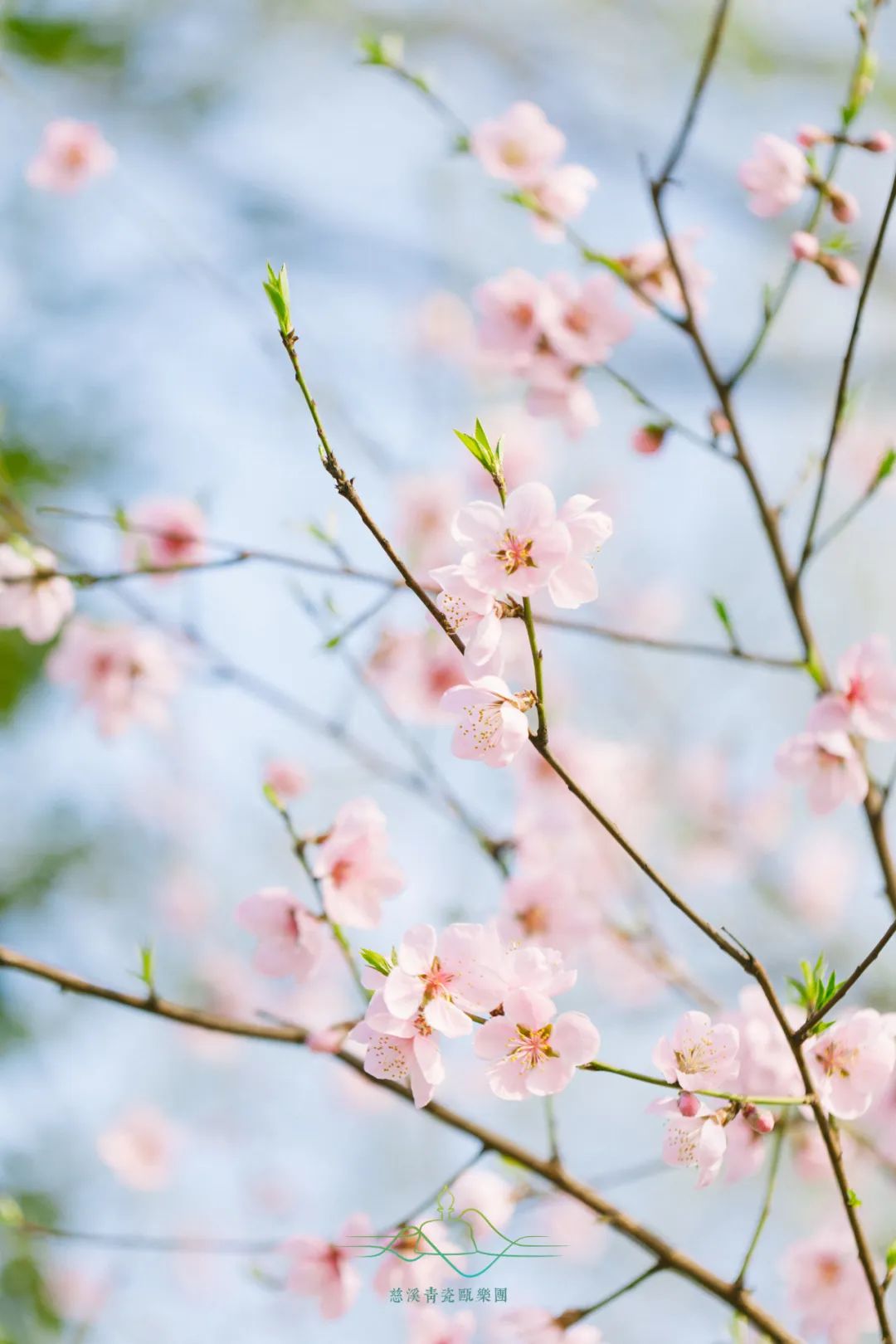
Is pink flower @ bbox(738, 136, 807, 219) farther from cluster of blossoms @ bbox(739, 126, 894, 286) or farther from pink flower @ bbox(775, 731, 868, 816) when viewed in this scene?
pink flower @ bbox(775, 731, 868, 816)

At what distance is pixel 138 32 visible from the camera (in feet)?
21.1

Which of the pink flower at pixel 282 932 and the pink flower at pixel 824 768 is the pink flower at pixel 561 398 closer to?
the pink flower at pixel 824 768

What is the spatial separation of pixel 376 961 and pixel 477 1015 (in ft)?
0.32

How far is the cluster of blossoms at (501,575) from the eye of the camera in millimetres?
898

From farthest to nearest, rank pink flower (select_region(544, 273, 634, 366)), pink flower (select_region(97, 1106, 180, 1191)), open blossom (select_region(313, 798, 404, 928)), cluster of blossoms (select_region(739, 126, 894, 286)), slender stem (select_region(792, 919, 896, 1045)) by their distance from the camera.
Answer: pink flower (select_region(97, 1106, 180, 1191))
pink flower (select_region(544, 273, 634, 366))
cluster of blossoms (select_region(739, 126, 894, 286))
open blossom (select_region(313, 798, 404, 928))
slender stem (select_region(792, 919, 896, 1045))

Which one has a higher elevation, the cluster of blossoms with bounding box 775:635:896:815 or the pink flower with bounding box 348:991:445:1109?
the cluster of blossoms with bounding box 775:635:896:815

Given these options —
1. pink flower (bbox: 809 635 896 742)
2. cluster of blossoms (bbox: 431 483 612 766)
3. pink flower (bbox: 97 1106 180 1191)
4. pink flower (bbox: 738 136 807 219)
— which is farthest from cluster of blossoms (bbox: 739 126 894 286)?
pink flower (bbox: 97 1106 180 1191)

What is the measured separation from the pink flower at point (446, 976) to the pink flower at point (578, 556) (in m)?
0.30

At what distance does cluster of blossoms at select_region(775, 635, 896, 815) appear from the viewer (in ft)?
4.32

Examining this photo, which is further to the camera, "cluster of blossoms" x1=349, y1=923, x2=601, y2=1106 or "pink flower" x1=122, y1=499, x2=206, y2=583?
"pink flower" x1=122, y1=499, x2=206, y2=583

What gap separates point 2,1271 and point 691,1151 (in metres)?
4.72

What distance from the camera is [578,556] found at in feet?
3.11

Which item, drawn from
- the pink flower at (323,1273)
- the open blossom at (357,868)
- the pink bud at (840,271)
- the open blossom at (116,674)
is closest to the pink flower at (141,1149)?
the open blossom at (116,674)

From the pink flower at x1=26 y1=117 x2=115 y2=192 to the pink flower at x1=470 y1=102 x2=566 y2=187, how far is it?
0.90 meters
